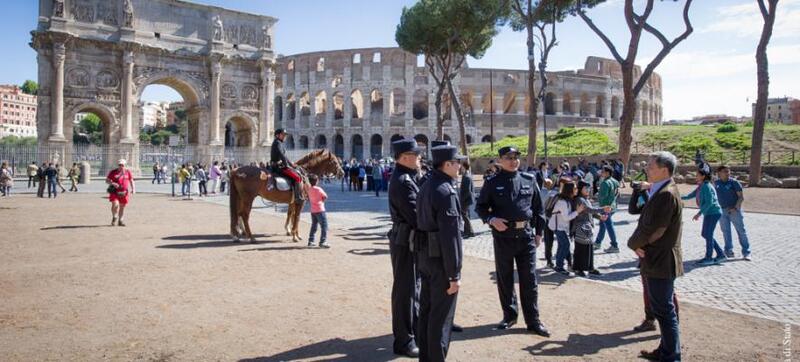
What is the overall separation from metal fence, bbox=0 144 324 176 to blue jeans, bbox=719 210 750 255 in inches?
906

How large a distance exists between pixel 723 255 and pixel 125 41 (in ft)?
102

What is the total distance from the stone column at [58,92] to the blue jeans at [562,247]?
2934 cm

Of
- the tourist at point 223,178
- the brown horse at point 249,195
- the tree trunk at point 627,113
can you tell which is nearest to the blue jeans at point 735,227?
the brown horse at point 249,195

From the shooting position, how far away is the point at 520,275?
5062 millimetres

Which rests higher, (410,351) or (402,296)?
(402,296)

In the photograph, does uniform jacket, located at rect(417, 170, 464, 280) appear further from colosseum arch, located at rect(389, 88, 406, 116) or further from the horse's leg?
colosseum arch, located at rect(389, 88, 406, 116)

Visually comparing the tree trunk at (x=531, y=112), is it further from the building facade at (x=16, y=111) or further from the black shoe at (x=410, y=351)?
the building facade at (x=16, y=111)

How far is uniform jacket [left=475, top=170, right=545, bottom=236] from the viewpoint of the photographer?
5.04 meters

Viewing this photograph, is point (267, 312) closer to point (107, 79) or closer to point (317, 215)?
point (317, 215)

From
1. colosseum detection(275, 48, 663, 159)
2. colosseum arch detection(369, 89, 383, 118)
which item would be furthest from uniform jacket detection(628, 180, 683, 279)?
colosseum arch detection(369, 89, 383, 118)

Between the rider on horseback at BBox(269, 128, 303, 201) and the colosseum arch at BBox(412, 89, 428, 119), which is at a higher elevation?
the colosseum arch at BBox(412, 89, 428, 119)

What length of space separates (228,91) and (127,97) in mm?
6009

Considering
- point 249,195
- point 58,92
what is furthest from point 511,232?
point 58,92

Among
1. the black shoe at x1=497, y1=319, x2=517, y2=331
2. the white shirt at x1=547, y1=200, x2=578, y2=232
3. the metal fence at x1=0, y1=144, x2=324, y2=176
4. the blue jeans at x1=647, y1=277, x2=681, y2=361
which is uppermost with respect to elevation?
the metal fence at x1=0, y1=144, x2=324, y2=176
